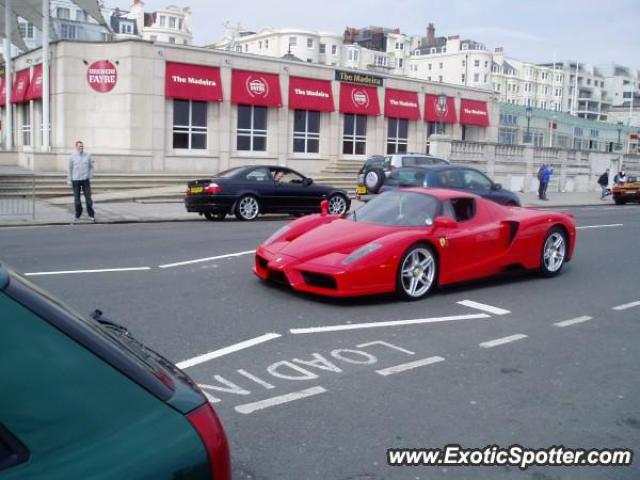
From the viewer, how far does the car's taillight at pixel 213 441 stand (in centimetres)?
201

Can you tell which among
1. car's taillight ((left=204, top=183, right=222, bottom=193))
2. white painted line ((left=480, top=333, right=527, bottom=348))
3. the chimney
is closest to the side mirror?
white painted line ((left=480, top=333, right=527, bottom=348))

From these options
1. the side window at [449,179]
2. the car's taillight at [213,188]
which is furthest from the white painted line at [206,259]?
the car's taillight at [213,188]

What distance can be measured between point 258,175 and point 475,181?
5.69 meters

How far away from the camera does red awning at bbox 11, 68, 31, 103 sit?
34.8 metres

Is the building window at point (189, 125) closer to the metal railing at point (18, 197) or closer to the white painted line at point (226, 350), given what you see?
the metal railing at point (18, 197)

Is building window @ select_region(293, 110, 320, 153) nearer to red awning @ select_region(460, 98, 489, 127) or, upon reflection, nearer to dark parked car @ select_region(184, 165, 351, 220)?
red awning @ select_region(460, 98, 489, 127)

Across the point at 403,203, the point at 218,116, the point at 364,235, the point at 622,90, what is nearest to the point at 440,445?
the point at 364,235

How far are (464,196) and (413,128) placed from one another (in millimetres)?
32063

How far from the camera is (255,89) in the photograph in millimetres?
32906

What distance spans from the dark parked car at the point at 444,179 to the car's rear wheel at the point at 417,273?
7.27 metres

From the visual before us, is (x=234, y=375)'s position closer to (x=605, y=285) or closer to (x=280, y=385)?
(x=280, y=385)

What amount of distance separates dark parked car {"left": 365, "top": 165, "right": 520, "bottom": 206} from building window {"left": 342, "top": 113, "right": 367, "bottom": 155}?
21.0 meters

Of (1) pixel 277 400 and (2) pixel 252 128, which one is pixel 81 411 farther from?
(2) pixel 252 128

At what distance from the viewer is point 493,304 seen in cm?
816
